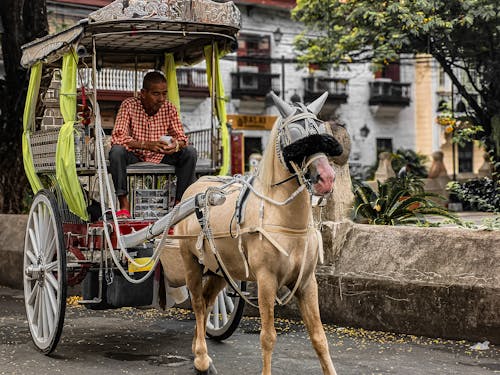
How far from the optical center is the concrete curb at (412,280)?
26.3 ft

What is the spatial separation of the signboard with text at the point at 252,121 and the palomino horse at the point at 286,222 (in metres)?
30.8

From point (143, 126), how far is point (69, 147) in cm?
104

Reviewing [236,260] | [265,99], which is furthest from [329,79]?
[236,260]

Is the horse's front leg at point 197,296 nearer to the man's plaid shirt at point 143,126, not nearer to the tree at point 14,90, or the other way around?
the man's plaid shirt at point 143,126

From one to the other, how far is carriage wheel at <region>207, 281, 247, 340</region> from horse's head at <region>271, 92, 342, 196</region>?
2496mm

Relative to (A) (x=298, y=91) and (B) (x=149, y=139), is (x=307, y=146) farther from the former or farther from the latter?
(A) (x=298, y=91)

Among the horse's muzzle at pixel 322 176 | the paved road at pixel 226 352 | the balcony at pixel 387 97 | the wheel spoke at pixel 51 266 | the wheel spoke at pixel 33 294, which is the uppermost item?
the balcony at pixel 387 97

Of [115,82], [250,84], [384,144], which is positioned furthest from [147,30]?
[384,144]

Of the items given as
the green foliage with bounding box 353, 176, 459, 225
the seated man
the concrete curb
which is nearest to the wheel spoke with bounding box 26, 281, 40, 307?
the seated man

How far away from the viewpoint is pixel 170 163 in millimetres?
8805

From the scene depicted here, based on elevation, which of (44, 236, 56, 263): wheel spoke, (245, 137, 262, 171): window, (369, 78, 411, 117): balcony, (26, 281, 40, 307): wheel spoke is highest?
(369, 78, 411, 117): balcony

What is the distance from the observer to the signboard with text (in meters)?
37.5

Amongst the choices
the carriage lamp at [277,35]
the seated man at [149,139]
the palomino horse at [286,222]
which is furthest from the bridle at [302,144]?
the carriage lamp at [277,35]

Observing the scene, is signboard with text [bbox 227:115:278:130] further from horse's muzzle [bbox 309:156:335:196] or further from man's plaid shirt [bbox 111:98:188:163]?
horse's muzzle [bbox 309:156:335:196]
